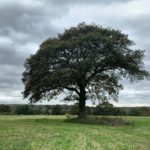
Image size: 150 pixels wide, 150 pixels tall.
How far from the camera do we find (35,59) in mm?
57469

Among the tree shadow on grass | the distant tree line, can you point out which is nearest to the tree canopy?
the tree shadow on grass

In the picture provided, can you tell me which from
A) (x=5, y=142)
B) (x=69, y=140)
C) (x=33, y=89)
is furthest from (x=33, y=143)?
(x=33, y=89)

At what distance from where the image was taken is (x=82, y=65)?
52.7 m

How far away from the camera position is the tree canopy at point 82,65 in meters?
54.0

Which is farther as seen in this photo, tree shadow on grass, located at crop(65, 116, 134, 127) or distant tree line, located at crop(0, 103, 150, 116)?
distant tree line, located at crop(0, 103, 150, 116)

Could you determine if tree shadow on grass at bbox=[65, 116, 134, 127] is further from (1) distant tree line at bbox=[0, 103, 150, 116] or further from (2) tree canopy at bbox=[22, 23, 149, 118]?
(1) distant tree line at bbox=[0, 103, 150, 116]

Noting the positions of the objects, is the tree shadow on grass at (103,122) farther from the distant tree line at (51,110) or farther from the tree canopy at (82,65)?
the distant tree line at (51,110)

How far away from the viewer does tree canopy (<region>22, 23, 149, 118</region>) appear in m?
54.0

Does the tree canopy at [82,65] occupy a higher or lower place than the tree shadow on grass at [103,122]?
higher

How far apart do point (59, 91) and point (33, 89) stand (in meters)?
3.20

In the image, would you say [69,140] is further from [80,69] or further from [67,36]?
[67,36]

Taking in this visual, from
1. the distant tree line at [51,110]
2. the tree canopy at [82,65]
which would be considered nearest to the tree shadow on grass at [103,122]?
the tree canopy at [82,65]

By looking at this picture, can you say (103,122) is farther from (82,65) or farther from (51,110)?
(51,110)

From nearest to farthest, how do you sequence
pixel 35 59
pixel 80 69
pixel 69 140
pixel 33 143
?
pixel 33 143, pixel 69 140, pixel 80 69, pixel 35 59
